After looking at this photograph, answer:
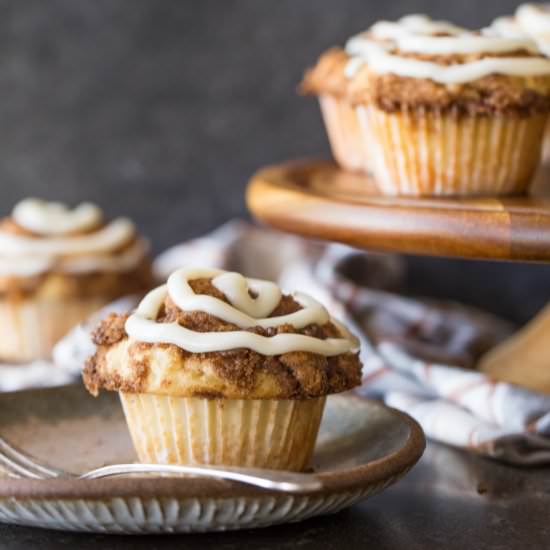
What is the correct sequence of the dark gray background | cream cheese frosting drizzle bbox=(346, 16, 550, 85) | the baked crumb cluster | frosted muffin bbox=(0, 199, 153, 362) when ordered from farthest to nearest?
1. the dark gray background
2. frosted muffin bbox=(0, 199, 153, 362)
3. cream cheese frosting drizzle bbox=(346, 16, 550, 85)
4. the baked crumb cluster

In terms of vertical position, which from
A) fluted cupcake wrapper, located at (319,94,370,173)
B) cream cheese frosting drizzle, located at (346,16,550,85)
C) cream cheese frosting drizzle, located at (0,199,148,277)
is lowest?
cream cheese frosting drizzle, located at (0,199,148,277)

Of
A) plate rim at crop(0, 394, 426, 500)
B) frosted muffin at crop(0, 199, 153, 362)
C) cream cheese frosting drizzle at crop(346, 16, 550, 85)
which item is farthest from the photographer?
frosted muffin at crop(0, 199, 153, 362)

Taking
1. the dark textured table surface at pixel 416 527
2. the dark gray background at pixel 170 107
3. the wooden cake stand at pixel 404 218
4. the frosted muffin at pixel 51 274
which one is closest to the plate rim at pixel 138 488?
the dark textured table surface at pixel 416 527

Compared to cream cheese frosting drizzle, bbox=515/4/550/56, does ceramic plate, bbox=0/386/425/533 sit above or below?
below

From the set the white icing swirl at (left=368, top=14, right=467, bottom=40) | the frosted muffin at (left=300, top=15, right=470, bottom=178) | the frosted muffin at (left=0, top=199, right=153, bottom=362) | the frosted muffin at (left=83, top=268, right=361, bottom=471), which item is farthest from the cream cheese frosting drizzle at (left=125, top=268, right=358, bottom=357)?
the frosted muffin at (left=0, top=199, right=153, bottom=362)

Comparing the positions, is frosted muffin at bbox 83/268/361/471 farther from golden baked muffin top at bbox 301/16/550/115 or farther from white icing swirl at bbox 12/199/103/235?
white icing swirl at bbox 12/199/103/235

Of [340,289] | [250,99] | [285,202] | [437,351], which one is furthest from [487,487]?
[250,99]

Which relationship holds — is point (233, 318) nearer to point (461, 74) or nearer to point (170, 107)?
point (461, 74)
